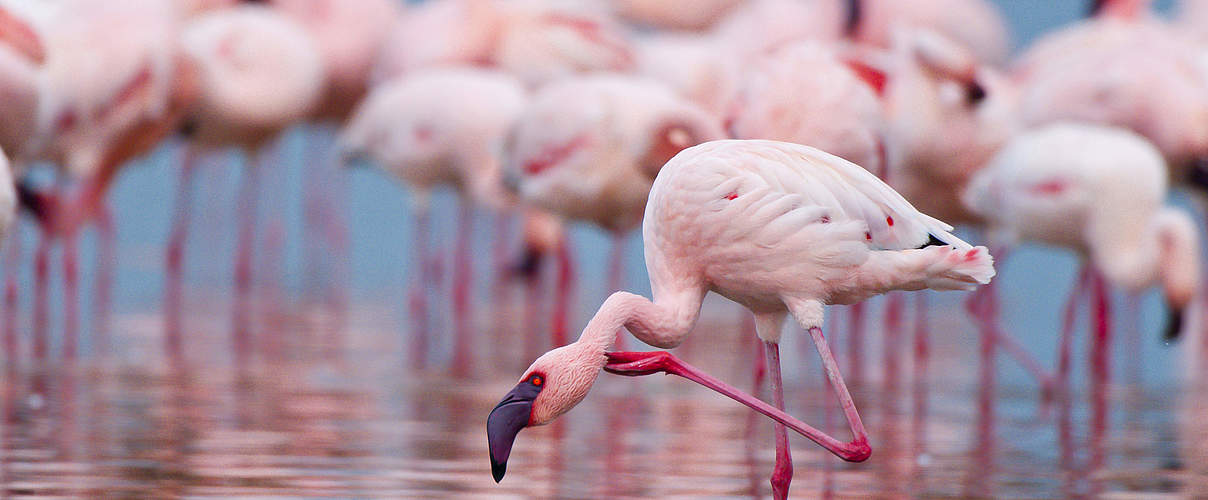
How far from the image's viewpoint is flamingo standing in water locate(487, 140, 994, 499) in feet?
16.4

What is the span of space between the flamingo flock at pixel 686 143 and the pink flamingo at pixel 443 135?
0.02 m

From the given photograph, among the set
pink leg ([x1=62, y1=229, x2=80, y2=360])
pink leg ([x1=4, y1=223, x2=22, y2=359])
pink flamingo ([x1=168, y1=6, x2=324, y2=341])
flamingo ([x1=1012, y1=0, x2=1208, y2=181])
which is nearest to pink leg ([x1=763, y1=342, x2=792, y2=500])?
pink leg ([x1=4, y1=223, x2=22, y2=359])

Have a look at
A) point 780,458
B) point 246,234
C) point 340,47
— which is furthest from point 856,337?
point 340,47

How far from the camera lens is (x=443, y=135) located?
10695mm

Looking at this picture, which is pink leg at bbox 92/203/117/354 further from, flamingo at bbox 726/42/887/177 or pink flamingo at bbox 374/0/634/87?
flamingo at bbox 726/42/887/177

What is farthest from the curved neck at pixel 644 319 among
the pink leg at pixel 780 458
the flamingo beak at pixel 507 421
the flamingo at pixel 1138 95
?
the flamingo at pixel 1138 95

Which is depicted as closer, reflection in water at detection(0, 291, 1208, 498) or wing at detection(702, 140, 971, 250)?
wing at detection(702, 140, 971, 250)

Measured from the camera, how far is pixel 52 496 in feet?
16.3

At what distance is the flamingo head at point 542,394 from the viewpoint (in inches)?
182

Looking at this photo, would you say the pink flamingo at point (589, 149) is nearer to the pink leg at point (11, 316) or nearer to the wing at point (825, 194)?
the pink leg at point (11, 316)

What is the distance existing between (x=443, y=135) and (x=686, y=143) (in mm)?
3084

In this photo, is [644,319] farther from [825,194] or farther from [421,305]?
[421,305]

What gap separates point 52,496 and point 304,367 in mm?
3344

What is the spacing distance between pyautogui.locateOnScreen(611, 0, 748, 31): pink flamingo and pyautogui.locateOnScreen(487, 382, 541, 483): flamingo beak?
11.7m
